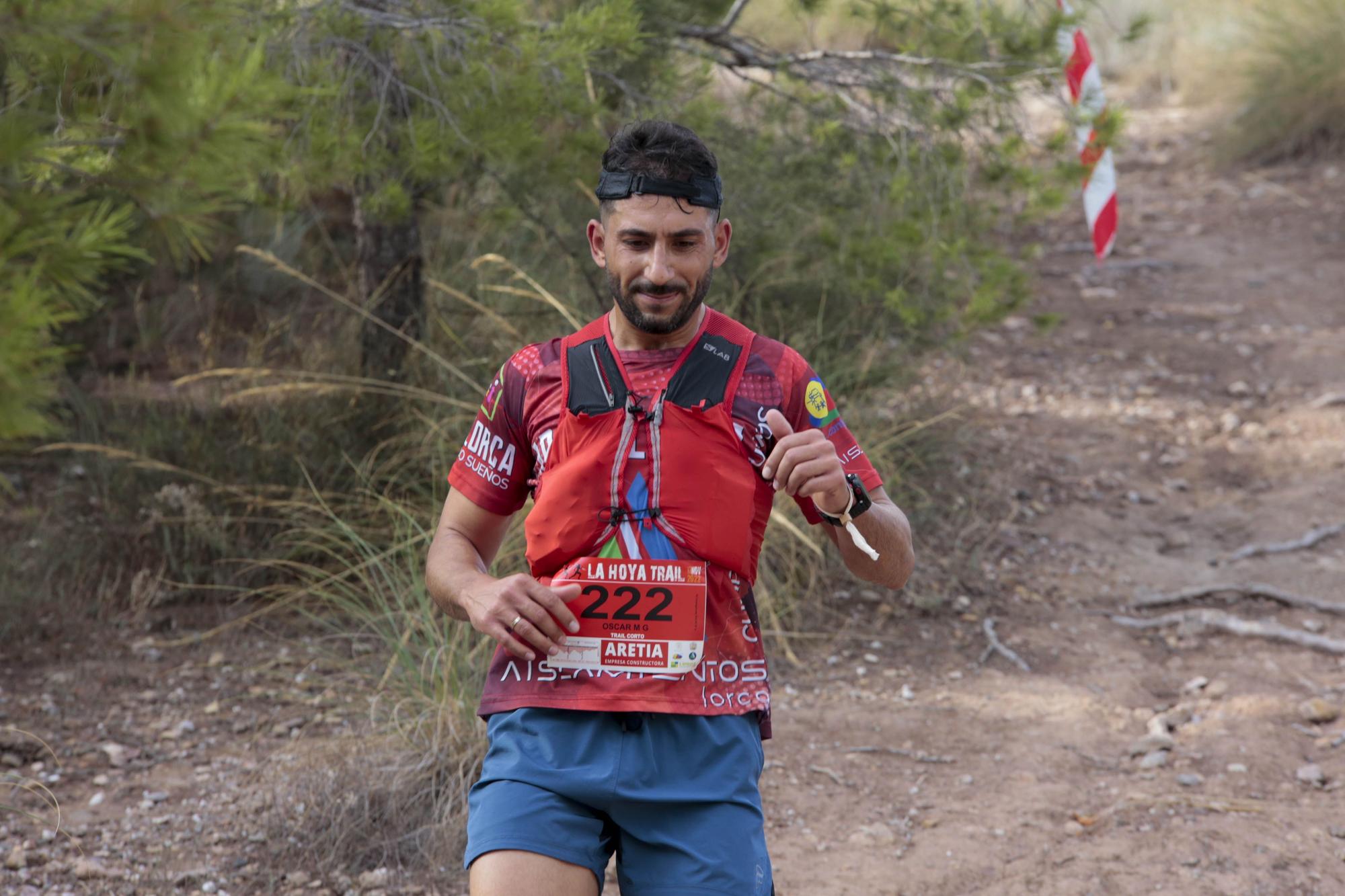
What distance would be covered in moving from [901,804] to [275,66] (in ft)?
9.55

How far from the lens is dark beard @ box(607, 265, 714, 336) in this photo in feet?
7.72

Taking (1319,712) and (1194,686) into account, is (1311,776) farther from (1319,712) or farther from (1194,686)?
(1194,686)

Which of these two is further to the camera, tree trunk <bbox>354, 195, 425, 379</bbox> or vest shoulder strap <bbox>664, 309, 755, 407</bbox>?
tree trunk <bbox>354, 195, 425, 379</bbox>

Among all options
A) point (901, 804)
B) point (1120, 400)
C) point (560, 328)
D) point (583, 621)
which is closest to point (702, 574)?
point (583, 621)

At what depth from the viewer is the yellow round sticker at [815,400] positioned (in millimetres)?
2410

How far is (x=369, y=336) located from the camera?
5469 millimetres

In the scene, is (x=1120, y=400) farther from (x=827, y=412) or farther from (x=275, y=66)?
(x=827, y=412)

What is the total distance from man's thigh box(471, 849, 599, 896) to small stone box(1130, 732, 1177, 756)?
8.77ft

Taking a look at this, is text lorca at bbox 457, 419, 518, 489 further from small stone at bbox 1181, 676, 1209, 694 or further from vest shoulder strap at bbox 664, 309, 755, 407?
small stone at bbox 1181, 676, 1209, 694

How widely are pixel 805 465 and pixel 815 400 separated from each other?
33cm

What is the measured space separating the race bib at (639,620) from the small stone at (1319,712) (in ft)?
9.81

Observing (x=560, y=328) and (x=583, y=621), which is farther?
(x=560, y=328)

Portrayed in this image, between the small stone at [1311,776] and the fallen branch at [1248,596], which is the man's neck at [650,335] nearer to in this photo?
the small stone at [1311,776]

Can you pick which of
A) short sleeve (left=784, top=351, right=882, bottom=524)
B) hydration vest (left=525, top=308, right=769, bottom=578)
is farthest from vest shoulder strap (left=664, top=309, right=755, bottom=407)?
short sleeve (left=784, top=351, right=882, bottom=524)
